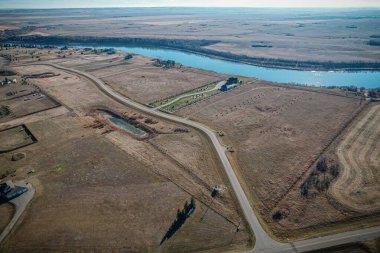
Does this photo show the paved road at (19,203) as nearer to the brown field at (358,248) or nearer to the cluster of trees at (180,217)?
the cluster of trees at (180,217)

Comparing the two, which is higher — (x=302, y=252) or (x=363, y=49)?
(x=363, y=49)

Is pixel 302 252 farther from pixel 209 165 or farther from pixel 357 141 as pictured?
pixel 357 141

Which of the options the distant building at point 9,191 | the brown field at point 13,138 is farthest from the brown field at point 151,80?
the distant building at point 9,191

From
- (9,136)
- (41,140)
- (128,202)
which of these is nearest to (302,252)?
(128,202)

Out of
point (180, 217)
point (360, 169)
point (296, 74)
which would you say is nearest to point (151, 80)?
point (296, 74)

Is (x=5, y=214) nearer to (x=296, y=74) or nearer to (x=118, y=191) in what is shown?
(x=118, y=191)

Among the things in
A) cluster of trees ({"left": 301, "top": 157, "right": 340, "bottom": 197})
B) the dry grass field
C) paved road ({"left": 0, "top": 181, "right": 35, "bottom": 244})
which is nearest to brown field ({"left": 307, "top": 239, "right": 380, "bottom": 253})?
the dry grass field

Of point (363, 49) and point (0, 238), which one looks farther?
point (363, 49)

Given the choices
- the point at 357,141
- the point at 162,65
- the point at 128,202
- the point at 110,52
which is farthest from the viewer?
the point at 110,52
